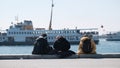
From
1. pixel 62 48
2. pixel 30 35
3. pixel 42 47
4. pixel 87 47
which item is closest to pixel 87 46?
pixel 87 47

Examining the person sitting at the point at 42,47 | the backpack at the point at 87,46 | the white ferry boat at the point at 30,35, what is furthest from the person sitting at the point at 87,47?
the white ferry boat at the point at 30,35

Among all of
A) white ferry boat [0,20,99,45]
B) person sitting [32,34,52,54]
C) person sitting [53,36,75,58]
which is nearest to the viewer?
person sitting [53,36,75,58]

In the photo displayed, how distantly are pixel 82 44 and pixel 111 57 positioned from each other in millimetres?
1263

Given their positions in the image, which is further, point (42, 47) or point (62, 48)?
point (42, 47)

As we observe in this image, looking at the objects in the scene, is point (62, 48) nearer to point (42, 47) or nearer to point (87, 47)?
point (42, 47)

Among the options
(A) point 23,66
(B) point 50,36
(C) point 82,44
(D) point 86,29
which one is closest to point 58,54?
(C) point 82,44

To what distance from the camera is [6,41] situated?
92.7 m

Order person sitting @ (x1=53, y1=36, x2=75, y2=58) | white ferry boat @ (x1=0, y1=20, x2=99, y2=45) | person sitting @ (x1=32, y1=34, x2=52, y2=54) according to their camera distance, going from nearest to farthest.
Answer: person sitting @ (x1=53, y1=36, x2=75, y2=58), person sitting @ (x1=32, y1=34, x2=52, y2=54), white ferry boat @ (x1=0, y1=20, x2=99, y2=45)

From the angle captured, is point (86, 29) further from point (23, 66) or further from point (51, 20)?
point (23, 66)

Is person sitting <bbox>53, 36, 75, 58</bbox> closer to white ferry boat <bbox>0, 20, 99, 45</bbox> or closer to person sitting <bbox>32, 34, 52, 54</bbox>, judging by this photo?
person sitting <bbox>32, 34, 52, 54</bbox>

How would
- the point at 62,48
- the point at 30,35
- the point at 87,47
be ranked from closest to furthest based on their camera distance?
the point at 62,48, the point at 87,47, the point at 30,35

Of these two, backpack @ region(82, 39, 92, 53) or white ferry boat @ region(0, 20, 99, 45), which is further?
white ferry boat @ region(0, 20, 99, 45)

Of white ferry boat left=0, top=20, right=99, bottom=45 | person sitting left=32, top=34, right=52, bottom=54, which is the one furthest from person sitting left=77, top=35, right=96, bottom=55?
white ferry boat left=0, top=20, right=99, bottom=45

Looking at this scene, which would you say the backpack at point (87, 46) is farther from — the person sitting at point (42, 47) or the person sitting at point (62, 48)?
the person sitting at point (42, 47)
